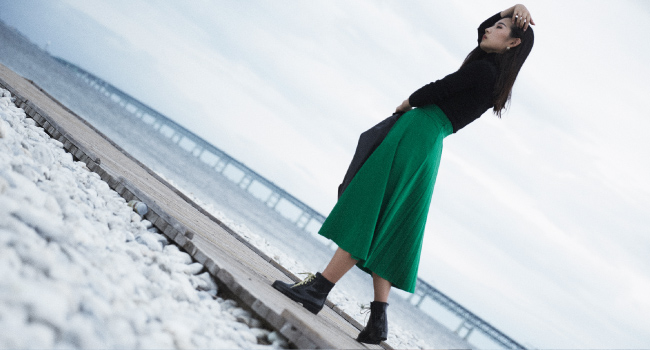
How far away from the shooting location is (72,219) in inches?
54.3

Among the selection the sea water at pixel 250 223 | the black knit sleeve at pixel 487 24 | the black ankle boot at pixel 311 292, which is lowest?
the sea water at pixel 250 223

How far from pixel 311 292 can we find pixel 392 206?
47cm

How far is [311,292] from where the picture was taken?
172 centimetres

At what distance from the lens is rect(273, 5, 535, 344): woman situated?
1.69m

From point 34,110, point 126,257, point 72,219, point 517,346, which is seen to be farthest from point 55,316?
point 517,346

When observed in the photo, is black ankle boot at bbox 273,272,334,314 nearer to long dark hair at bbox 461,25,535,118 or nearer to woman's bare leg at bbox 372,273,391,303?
woman's bare leg at bbox 372,273,391,303

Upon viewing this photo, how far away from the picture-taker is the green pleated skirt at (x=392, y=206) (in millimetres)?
1682

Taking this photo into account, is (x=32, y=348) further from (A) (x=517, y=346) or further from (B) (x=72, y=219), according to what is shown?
(A) (x=517, y=346)

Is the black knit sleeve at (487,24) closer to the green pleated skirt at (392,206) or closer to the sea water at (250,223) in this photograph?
the green pleated skirt at (392,206)

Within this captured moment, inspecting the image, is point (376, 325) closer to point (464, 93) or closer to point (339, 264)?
point (339, 264)

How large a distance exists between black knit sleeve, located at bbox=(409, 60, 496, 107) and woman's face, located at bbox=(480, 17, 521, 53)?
12cm

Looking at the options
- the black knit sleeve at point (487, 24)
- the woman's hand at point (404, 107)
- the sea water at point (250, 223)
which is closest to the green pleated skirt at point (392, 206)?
the woman's hand at point (404, 107)

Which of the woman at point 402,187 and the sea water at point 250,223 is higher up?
the woman at point 402,187

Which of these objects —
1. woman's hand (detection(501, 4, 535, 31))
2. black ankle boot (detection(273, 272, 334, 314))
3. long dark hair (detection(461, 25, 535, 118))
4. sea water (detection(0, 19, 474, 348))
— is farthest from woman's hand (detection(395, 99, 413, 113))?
sea water (detection(0, 19, 474, 348))
